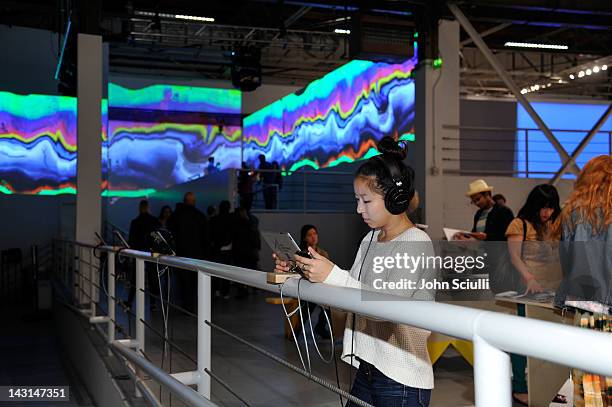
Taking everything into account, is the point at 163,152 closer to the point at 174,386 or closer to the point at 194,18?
the point at 194,18

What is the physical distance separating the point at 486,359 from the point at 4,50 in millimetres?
14820

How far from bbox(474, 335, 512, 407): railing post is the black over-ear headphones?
0.95 metres

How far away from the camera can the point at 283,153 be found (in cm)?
1653

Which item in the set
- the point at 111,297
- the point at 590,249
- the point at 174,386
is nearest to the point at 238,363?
the point at 111,297

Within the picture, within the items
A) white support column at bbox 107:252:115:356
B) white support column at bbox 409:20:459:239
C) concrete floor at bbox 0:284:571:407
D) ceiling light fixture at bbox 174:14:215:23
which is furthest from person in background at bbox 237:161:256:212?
white support column at bbox 107:252:115:356

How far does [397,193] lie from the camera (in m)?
1.83

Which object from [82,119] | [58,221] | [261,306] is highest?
[82,119]

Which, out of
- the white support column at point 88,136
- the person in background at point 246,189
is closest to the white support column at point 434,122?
the person in background at point 246,189

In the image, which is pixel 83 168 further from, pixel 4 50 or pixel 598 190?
pixel 4 50

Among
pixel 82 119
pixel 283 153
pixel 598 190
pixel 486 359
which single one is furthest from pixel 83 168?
pixel 283 153

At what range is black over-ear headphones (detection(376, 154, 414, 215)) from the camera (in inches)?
71.9

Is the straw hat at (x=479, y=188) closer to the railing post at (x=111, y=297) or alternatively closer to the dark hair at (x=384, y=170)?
the railing post at (x=111, y=297)

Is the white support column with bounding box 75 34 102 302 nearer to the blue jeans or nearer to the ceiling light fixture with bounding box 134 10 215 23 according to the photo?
the ceiling light fixture with bounding box 134 10 215 23

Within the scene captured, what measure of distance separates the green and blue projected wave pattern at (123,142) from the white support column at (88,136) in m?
6.65
